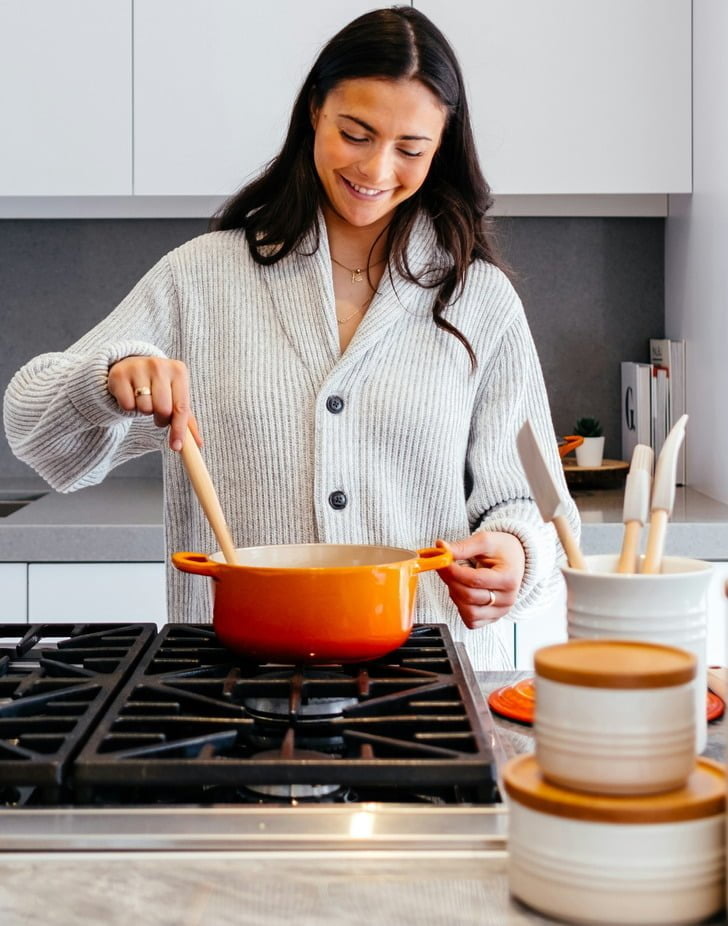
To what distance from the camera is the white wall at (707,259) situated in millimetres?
2318

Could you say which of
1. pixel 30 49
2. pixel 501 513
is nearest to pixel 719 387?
pixel 501 513

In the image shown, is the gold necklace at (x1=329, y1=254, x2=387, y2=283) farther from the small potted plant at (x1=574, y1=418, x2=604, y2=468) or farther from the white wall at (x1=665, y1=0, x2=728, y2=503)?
the small potted plant at (x1=574, y1=418, x2=604, y2=468)

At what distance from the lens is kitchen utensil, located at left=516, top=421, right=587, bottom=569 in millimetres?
750

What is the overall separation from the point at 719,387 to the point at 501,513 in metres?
1.10

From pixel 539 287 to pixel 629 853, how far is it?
7.65 feet

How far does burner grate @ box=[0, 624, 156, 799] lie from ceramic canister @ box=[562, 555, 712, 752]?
1.05 ft

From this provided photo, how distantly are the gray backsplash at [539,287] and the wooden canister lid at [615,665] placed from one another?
7.39 ft

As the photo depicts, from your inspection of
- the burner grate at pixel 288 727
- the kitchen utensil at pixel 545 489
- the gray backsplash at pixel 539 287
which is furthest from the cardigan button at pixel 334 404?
the gray backsplash at pixel 539 287

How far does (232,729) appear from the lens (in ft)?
2.57

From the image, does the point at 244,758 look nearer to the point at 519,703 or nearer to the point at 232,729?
the point at 232,729

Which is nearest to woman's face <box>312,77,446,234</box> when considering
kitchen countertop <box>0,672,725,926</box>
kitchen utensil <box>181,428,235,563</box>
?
kitchen utensil <box>181,428,235,563</box>

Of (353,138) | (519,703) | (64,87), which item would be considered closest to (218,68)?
(64,87)

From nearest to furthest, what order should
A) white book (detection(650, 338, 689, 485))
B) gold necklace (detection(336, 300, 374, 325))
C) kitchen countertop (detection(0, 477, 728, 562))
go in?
gold necklace (detection(336, 300, 374, 325)), kitchen countertop (detection(0, 477, 728, 562)), white book (detection(650, 338, 689, 485))

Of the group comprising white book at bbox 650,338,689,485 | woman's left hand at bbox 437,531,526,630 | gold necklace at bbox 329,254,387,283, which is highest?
gold necklace at bbox 329,254,387,283
